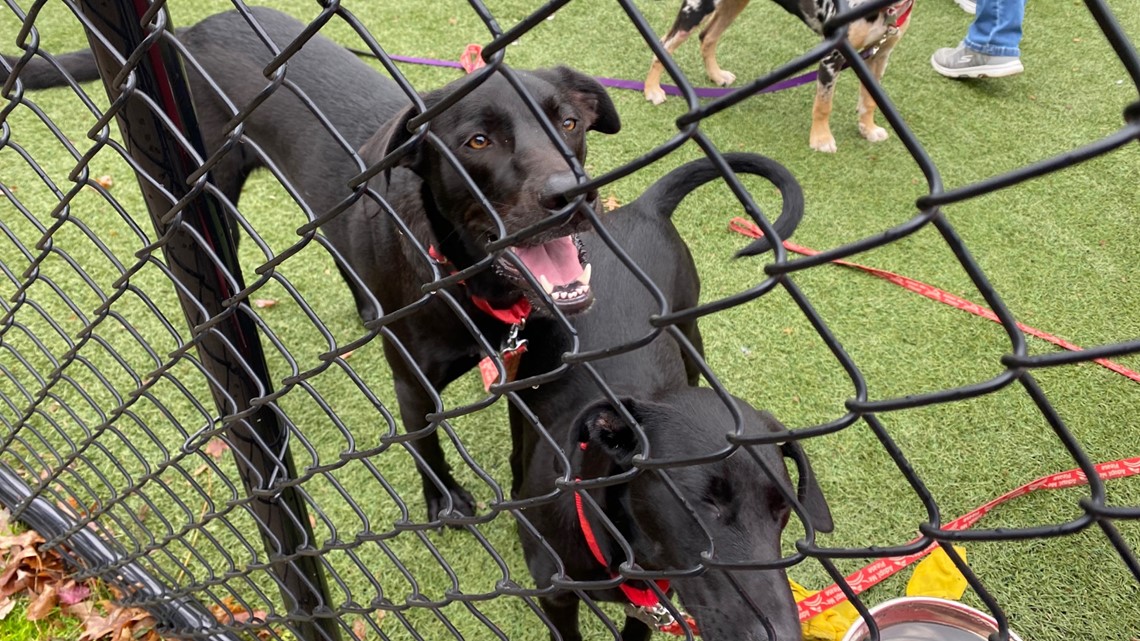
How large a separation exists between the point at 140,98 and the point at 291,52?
1.49 ft

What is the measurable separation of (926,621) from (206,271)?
2.03 metres

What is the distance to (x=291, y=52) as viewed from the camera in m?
0.84

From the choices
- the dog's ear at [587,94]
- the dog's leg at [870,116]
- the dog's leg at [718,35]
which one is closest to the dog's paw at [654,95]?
the dog's leg at [718,35]

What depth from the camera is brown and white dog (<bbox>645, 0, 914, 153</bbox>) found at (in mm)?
3988

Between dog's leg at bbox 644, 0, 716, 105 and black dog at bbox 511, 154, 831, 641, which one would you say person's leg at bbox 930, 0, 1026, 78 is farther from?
black dog at bbox 511, 154, 831, 641

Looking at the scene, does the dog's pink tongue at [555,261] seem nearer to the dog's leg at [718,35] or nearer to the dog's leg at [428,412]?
the dog's leg at [428,412]

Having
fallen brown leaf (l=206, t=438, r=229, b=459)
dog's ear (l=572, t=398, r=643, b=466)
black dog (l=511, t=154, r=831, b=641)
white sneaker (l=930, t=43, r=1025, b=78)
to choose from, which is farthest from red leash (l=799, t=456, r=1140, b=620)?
white sneaker (l=930, t=43, r=1025, b=78)

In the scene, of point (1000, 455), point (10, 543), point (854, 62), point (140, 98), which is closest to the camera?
point (854, 62)

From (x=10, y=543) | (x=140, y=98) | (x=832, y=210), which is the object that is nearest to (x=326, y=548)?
(x=140, y=98)

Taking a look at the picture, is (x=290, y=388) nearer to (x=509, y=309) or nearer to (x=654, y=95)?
(x=509, y=309)

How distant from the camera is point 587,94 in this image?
2.54 m

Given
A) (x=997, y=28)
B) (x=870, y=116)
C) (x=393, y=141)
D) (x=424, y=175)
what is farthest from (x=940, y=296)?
(x=393, y=141)

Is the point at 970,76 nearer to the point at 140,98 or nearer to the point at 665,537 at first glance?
the point at 665,537

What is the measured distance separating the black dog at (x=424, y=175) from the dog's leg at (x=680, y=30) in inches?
81.9
